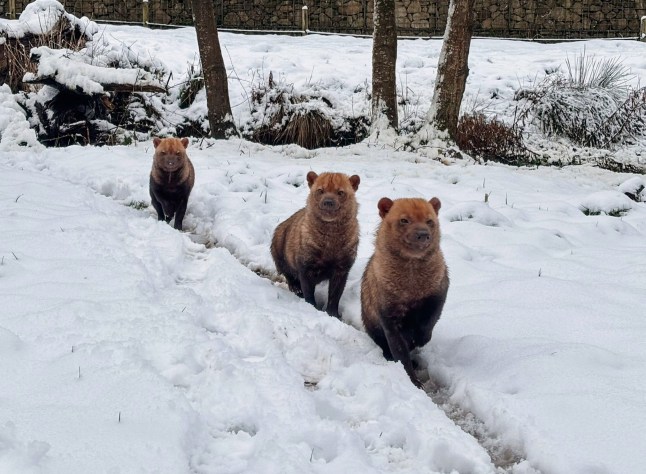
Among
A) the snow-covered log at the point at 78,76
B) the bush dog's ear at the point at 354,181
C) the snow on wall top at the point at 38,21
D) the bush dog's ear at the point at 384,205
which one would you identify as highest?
the snow on wall top at the point at 38,21

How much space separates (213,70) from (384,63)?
3.18 metres

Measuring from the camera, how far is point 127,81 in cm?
1382

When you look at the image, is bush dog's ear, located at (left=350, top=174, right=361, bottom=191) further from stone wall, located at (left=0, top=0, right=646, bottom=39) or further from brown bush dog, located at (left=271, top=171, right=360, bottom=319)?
stone wall, located at (left=0, top=0, right=646, bottom=39)

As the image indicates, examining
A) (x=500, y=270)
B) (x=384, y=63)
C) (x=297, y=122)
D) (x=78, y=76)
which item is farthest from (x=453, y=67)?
(x=78, y=76)

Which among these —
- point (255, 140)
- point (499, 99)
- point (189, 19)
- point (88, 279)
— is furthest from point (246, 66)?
point (88, 279)

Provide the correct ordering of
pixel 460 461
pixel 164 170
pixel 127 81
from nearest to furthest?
pixel 460 461 < pixel 164 170 < pixel 127 81

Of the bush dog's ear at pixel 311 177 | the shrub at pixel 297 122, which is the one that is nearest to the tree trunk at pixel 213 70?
the shrub at pixel 297 122

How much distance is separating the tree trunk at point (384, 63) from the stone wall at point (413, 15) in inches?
500

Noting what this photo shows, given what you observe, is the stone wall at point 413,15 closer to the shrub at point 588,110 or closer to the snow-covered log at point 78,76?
the shrub at point 588,110

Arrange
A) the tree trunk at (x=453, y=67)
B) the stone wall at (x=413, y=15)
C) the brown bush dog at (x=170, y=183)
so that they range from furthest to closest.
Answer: the stone wall at (x=413, y=15), the tree trunk at (x=453, y=67), the brown bush dog at (x=170, y=183)

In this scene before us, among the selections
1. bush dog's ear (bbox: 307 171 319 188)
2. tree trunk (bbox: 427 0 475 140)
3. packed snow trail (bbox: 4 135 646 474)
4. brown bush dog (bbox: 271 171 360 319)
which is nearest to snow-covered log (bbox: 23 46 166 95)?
packed snow trail (bbox: 4 135 646 474)

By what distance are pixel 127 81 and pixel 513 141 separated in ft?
25.4

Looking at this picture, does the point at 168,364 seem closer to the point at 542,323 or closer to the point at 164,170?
the point at 542,323

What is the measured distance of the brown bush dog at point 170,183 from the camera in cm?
821
